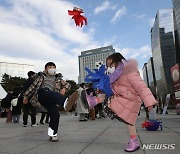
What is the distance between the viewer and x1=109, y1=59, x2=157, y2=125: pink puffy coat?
4012 mm

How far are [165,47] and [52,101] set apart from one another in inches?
5141

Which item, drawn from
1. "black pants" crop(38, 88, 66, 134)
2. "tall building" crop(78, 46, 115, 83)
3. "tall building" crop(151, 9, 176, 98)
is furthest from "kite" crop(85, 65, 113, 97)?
"tall building" crop(151, 9, 176, 98)

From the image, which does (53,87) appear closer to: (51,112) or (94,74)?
(51,112)

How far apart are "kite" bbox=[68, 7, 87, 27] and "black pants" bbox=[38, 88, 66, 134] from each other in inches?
77.8

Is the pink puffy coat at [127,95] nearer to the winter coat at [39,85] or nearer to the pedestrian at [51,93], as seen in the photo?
the pedestrian at [51,93]

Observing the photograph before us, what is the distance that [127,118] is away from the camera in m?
4.01

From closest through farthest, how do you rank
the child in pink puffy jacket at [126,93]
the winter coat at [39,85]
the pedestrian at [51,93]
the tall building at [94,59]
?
the child in pink puffy jacket at [126,93], the pedestrian at [51,93], the winter coat at [39,85], the tall building at [94,59]

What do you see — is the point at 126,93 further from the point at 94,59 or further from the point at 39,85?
the point at 94,59

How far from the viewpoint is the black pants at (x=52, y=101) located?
493 centimetres

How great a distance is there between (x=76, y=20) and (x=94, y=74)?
2481 mm

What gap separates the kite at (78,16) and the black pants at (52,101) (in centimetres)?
198

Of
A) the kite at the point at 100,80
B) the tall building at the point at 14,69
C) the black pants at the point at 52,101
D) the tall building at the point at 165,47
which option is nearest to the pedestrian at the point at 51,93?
Answer: the black pants at the point at 52,101

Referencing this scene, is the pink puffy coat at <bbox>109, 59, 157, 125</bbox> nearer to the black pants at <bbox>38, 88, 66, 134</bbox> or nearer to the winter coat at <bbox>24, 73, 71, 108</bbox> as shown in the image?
the black pants at <bbox>38, 88, 66, 134</bbox>

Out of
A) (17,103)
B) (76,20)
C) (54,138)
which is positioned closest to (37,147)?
(54,138)
